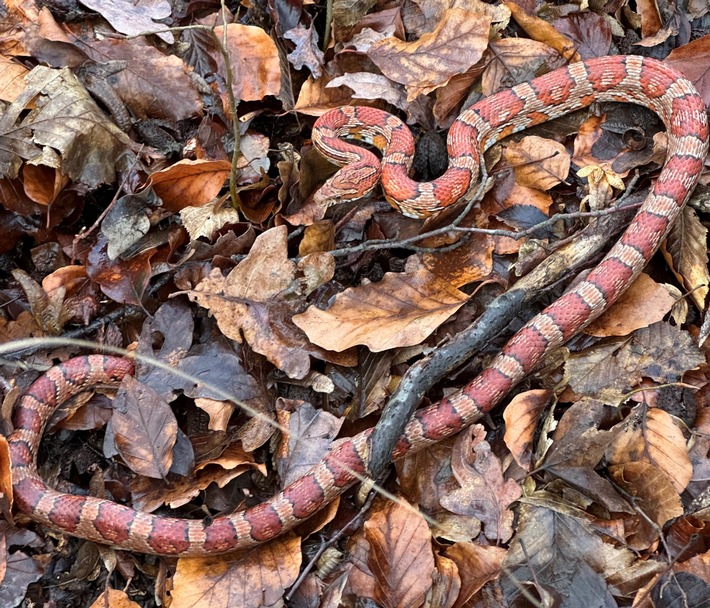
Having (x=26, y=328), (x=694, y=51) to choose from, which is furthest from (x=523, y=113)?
(x=26, y=328)

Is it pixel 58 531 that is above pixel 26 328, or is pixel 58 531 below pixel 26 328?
below

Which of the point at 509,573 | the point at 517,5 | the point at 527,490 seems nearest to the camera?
the point at 509,573

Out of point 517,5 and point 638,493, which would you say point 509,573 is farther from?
point 517,5

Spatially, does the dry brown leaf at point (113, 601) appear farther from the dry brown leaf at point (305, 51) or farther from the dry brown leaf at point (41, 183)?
the dry brown leaf at point (305, 51)

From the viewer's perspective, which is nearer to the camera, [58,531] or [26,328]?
[58,531]

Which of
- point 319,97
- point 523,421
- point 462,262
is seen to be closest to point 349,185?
point 319,97

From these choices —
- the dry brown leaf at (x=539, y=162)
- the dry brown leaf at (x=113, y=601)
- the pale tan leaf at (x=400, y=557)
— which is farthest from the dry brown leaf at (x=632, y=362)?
the dry brown leaf at (x=113, y=601)
